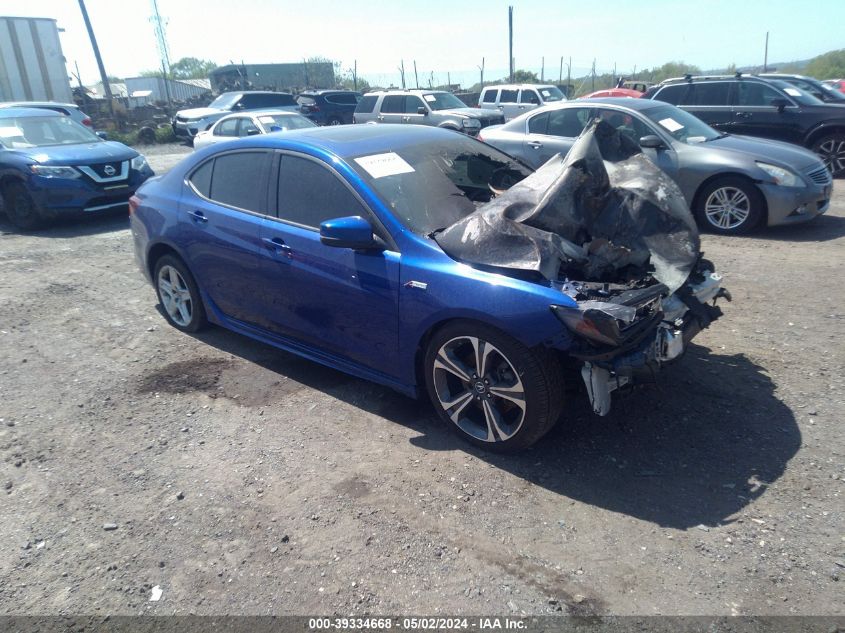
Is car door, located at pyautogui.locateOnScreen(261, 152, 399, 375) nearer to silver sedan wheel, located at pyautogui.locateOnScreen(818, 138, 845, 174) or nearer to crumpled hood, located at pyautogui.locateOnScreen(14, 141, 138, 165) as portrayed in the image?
crumpled hood, located at pyautogui.locateOnScreen(14, 141, 138, 165)

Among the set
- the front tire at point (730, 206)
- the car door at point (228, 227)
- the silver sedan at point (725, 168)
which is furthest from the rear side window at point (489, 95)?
the car door at point (228, 227)

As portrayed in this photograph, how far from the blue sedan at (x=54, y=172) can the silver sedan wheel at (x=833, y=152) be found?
1147 cm

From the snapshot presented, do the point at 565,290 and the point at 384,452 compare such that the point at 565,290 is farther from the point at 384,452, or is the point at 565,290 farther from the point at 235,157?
the point at 235,157

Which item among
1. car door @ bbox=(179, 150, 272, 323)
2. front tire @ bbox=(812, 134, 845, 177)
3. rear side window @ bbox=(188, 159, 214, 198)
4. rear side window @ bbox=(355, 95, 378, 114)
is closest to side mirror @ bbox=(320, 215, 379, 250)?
car door @ bbox=(179, 150, 272, 323)

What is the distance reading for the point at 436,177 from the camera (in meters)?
4.36

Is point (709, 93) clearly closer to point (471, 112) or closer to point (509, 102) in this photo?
point (471, 112)

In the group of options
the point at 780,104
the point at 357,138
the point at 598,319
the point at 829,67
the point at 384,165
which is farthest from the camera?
the point at 829,67

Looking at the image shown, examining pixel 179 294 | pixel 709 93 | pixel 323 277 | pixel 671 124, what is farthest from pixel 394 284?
pixel 709 93

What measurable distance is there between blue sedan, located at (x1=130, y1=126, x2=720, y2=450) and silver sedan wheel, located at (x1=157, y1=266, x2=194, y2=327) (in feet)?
0.06

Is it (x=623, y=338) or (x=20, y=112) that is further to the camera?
(x=20, y=112)

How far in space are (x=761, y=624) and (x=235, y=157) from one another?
438 centimetres

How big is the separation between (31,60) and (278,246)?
32.5 m

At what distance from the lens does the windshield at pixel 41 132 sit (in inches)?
395

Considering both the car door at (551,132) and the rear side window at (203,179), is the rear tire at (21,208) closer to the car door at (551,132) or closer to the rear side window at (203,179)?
the rear side window at (203,179)
